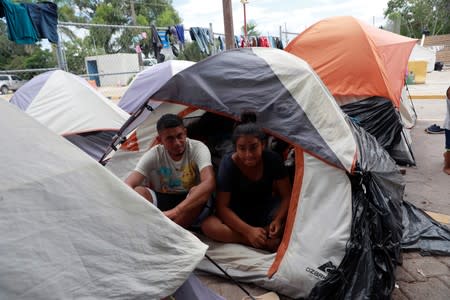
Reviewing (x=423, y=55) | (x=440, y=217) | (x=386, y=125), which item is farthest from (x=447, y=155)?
(x=423, y=55)

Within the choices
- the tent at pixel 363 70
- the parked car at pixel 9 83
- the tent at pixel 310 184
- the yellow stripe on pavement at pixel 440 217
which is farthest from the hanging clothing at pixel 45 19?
the parked car at pixel 9 83

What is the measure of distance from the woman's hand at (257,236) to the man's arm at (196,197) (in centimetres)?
40

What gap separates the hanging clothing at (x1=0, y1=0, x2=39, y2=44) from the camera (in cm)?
532

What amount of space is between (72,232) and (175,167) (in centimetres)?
175

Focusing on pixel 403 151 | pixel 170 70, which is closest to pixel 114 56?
pixel 170 70

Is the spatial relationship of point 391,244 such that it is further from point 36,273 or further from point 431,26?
point 431,26

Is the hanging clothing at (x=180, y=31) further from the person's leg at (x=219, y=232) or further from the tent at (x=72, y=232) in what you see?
the tent at (x=72, y=232)

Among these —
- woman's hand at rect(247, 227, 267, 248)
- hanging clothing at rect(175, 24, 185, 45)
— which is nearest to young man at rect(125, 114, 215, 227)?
woman's hand at rect(247, 227, 267, 248)

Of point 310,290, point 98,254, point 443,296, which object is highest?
point 98,254

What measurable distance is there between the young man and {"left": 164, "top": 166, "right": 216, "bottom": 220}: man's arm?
0.13 ft

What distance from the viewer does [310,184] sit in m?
2.21

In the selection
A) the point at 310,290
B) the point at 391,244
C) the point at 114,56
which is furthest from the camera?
the point at 114,56

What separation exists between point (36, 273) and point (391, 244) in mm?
2044

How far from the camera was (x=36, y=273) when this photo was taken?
92cm
